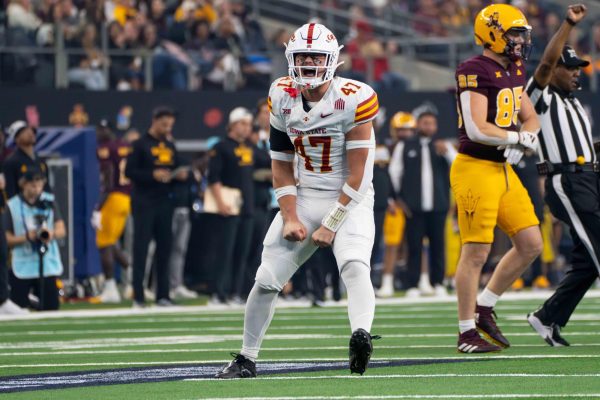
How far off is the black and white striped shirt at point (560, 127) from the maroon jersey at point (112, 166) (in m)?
8.20

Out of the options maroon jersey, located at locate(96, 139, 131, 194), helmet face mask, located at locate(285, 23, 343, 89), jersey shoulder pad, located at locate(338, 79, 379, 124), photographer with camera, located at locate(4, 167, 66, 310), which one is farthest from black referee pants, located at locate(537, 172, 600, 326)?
maroon jersey, located at locate(96, 139, 131, 194)

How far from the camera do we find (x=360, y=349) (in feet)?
24.5

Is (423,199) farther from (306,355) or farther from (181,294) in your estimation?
(306,355)

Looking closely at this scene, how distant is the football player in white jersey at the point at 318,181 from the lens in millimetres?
7793

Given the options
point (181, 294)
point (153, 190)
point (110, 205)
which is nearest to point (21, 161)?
point (153, 190)

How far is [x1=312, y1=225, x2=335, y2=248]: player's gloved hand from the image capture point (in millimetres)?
7793

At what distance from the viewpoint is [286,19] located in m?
24.9

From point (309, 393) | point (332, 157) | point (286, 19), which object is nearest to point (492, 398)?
point (309, 393)

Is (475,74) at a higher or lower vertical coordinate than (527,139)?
higher

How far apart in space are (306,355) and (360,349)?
1.88 metres

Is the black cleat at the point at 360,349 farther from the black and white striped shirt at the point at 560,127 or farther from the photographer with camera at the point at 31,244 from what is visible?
the photographer with camera at the point at 31,244

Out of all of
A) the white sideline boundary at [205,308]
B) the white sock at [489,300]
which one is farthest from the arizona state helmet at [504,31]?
the white sideline boundary at [205,308]

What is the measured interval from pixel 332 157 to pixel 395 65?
48.6 ft

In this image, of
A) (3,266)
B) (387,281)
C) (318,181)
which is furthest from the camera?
(387,281)
